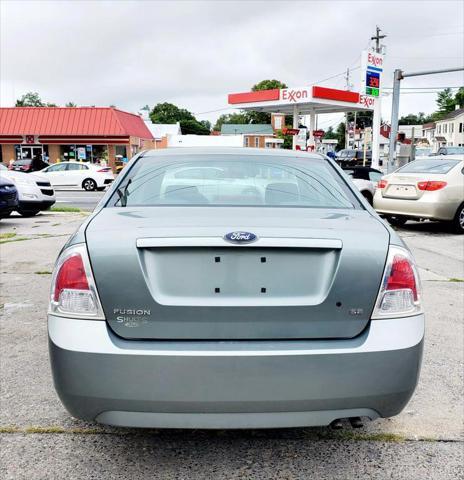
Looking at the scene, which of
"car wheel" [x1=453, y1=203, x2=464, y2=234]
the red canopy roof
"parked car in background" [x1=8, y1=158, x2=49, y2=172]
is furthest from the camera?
the red canopy roof

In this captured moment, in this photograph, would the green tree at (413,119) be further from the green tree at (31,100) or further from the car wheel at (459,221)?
the car wheel at (459,221)

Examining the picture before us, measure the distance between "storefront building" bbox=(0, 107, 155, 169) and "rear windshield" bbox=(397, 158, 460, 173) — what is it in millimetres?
33316

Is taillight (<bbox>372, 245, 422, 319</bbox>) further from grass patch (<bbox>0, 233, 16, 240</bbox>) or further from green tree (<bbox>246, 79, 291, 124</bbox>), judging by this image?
green tree (<bbox>246, 79, 291, 124</bbox>)

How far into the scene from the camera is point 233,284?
2295 mm

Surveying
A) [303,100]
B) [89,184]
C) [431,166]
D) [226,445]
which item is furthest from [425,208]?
[303,100]

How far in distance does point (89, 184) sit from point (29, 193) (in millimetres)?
13208

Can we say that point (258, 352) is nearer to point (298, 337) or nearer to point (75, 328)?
point (298, 337)

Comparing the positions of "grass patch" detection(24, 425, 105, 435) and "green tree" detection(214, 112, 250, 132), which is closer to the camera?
"grass patch" detection(24, 425, 105, 435)

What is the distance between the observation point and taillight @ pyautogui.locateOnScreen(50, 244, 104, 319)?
7.55 ft

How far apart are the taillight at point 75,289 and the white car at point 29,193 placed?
12027 mm

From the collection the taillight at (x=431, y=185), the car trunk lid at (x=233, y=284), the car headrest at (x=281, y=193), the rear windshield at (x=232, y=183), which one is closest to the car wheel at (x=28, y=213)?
the taillight at (x=431, y=185)

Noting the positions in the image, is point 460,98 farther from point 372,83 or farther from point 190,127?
point 372,83

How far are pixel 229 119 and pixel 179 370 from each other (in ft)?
430

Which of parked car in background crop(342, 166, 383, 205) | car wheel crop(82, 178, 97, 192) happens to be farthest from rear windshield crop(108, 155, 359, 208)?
car wheel crop(82, 178, 97, 192)
